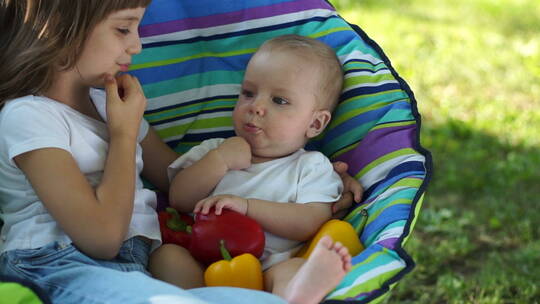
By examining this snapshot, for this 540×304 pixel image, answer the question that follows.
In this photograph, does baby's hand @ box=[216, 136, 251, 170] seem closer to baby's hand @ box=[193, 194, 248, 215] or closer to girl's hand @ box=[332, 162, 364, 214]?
baby's hand @ box=[193, 194, 248, 215]

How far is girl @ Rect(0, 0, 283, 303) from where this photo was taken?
171cm

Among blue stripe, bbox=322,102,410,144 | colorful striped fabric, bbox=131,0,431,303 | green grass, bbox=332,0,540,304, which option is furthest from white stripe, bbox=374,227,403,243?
green grass, bbox=332,0,540,304

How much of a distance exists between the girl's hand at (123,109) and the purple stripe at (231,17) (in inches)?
16.8

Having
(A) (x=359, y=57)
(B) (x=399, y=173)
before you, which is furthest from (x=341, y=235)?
(A) (x=359, y=57)

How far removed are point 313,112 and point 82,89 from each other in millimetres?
622

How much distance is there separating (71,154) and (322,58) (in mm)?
770

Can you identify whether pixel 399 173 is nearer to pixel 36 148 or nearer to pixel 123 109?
pixel 123 109

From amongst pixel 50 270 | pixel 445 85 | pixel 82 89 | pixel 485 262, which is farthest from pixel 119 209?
pixel 445 85

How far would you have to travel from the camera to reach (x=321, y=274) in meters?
1.63

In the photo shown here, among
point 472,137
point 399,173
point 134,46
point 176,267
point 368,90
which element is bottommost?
point 472,137

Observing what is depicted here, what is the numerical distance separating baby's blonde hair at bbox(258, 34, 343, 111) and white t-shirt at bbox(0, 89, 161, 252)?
0.56m

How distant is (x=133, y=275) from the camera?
1601 mm

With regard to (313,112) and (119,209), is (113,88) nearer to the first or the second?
(119,209)

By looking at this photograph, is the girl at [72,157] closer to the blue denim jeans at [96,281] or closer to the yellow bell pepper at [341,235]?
the blue denim jeans at [96,281]
